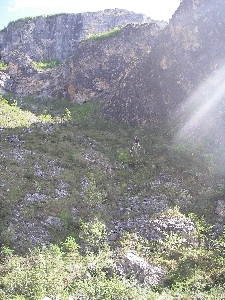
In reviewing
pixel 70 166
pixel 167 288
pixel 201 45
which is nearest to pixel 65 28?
pixel 201 45

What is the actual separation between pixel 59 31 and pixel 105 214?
39.0m

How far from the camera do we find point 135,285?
1036 centimetres

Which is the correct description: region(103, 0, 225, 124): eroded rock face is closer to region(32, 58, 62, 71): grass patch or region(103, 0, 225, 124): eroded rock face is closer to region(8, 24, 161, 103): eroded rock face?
region(8, 24, 161, 103): eroded rock face

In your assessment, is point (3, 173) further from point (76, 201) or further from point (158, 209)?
→ point (158, 209)

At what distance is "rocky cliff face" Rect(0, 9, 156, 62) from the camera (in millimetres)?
45688

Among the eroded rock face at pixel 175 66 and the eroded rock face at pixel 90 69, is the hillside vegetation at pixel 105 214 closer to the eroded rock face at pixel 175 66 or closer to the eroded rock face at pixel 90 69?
the eroded rock face at pixel 175 66

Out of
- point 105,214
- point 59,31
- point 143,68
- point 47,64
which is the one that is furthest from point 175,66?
point 59,31

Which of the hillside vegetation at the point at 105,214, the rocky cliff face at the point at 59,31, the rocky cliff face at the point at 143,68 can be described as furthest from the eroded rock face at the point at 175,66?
the rocky cliff face at the point at 59,31

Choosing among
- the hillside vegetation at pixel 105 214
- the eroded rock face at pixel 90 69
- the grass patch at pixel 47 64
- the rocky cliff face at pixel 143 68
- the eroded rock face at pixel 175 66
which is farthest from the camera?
the grass patch at pixel 47 64

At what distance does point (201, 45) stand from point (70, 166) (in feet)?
51.5

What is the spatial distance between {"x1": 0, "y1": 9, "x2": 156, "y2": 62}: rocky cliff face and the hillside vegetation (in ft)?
78.6

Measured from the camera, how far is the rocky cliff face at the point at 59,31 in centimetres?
4569

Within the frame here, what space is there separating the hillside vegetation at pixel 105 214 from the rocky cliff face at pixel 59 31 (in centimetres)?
2394

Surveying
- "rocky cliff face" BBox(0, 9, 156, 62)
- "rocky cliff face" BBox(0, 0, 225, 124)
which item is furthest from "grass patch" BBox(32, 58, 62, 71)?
"rocky cliff face" BBox(0, 0, 225, 124)
